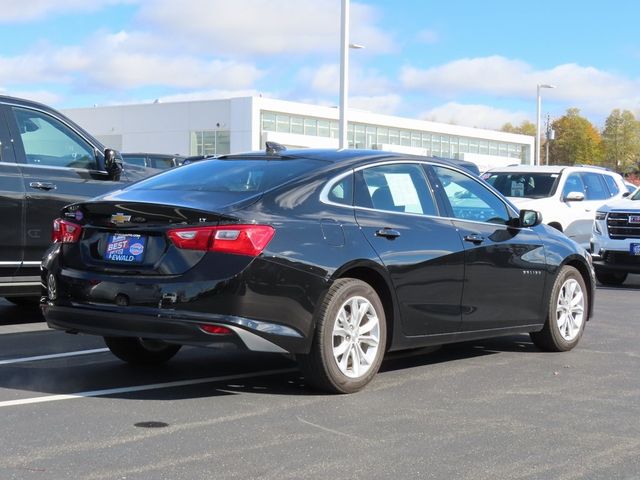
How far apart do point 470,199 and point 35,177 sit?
3.97 m

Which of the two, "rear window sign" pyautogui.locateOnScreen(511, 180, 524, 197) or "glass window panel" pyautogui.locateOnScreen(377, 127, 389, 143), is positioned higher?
"glass window panel" pyautogui.locateOnScreen(377, 127, 389, 143)

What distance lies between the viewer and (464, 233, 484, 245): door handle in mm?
6938

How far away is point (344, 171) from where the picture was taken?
6348 millimetres

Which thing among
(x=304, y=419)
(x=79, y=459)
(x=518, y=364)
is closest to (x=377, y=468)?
(x=304, y=419)

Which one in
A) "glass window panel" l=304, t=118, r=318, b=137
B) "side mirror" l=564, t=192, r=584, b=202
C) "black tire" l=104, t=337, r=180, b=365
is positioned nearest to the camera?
"black tire" l=104, t=337, r=180, b=365

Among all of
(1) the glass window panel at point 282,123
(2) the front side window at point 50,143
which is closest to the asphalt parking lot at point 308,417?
(2) the front side window at point 50,143

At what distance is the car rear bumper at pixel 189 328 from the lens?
546 cm

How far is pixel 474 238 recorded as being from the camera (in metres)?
7.00

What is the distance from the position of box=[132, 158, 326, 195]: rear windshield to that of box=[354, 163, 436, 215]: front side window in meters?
0.35

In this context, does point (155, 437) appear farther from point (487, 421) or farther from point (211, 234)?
point (487, 421)

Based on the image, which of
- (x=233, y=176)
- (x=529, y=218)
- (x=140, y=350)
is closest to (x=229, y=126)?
(x=529, y=218)

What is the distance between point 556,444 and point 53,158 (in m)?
5.78

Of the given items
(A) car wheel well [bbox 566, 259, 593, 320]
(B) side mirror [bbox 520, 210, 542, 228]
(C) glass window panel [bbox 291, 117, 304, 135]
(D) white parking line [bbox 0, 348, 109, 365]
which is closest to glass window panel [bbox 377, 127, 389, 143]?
(C) glass window panel [bbox 291, 117, 304, 135]

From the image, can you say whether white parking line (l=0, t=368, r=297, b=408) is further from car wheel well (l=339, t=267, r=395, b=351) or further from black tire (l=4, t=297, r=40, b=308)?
black tire (l=4, t=297, r=40, b=308)
